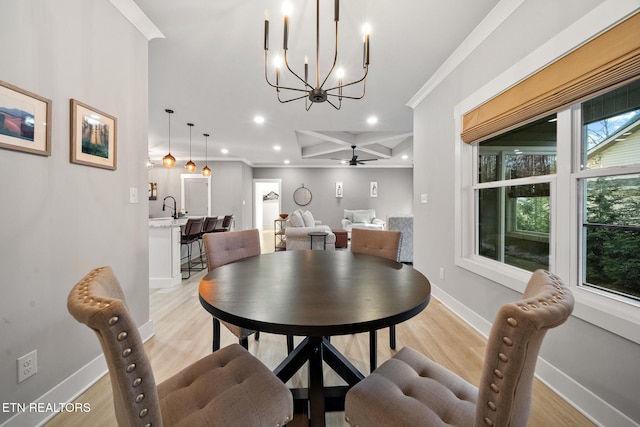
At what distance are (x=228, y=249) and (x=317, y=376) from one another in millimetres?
1107

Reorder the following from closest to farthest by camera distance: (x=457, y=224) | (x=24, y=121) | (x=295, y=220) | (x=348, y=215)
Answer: (x=24, y=121), (x=457, y=224), (x=295, y=220), (x=348, y=215)

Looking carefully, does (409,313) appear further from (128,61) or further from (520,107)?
(128,61)

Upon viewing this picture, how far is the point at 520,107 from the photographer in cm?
173

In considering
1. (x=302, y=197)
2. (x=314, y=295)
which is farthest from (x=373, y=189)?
(x=314, y=295)

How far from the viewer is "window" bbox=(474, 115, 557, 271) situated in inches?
68.5

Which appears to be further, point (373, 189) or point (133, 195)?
point (373, 189)

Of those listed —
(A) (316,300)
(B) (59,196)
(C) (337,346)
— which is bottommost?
(C) (337,346)

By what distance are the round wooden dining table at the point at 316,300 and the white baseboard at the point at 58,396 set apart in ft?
3.41

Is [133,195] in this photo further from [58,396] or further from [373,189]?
[373,189]

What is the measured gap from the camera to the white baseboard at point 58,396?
1.23 m

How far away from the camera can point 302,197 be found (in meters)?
8.84

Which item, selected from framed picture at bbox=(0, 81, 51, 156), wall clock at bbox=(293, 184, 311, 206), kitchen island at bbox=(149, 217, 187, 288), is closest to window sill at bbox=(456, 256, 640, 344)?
framed picture at bbox=(0, 81, 51, 156)

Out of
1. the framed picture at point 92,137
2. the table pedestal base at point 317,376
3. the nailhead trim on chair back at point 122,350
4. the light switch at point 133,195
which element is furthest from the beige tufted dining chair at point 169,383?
the light switch at point 133,195

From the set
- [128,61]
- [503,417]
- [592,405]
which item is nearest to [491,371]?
[503,417]
